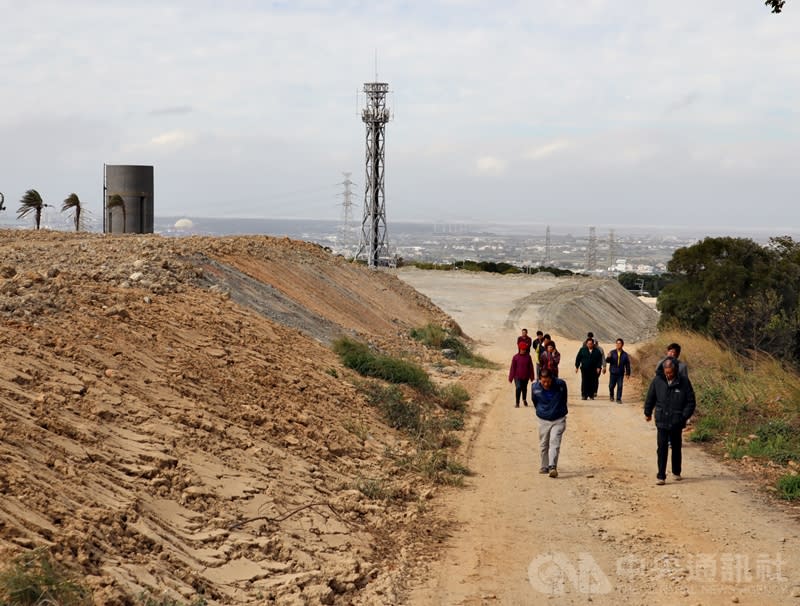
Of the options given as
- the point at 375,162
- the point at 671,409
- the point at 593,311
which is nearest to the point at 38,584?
the point at 671,409

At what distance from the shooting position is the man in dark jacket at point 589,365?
17828mm

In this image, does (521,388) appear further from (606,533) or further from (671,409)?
(606,533)

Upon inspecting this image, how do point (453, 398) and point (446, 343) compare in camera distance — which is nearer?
point (453, 398)

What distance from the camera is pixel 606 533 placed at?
29.9 feet

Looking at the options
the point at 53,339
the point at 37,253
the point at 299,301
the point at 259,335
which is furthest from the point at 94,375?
the point at 299,301

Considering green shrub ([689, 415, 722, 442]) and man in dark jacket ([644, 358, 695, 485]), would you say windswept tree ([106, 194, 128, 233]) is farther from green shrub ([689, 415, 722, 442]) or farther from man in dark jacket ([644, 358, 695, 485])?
man in dark jacket ([644, 358, 695, 485])

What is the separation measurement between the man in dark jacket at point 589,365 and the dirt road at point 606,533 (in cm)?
337

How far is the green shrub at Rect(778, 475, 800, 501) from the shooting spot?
1031 centimetres

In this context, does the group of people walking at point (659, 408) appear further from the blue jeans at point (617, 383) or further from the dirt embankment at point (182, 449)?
the blue jeans at point (617, 383)

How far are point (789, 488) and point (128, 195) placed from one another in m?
28.8

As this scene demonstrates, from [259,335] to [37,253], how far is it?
6463mm

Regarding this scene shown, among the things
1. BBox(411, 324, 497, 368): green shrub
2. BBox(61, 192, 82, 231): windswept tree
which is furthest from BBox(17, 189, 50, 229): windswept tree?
BBox(411, 324, 497, 368): green shrub

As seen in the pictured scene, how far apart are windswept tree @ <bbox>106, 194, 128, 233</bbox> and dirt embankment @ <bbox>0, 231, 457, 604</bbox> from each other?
17.3m

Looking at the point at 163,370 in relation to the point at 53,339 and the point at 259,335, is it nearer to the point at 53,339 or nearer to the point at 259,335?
the point at 53,339
